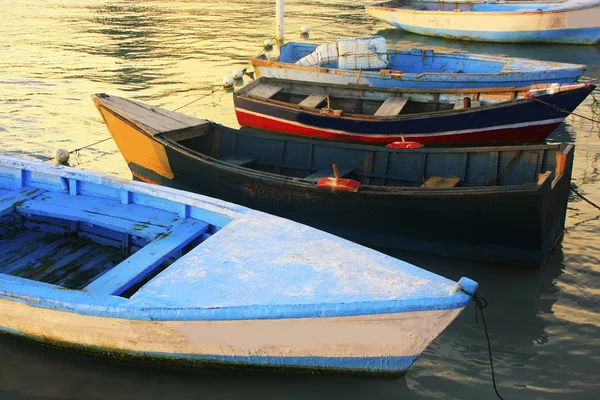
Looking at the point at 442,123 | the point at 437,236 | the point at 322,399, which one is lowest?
the point at 322,399

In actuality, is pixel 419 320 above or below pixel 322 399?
above

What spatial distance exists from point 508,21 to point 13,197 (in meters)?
19.4

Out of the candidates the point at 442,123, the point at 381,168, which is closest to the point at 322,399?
the point at 381,168

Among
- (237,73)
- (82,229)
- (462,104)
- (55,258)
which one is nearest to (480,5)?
(237,73)

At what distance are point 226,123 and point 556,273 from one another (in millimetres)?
8193

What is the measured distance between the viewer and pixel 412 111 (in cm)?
1238

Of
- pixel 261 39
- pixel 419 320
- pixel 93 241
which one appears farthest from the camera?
pixel 261 39

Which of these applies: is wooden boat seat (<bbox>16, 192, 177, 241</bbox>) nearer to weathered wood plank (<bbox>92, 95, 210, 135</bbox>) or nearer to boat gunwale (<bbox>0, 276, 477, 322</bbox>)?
boat gunwale (<bbox>0, 276, 477, 322</bbox>)

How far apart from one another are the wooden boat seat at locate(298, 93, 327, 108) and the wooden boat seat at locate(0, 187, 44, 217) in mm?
5968

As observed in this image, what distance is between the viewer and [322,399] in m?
5.50

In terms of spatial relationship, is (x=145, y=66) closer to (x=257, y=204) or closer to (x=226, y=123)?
(x=226, y=123)

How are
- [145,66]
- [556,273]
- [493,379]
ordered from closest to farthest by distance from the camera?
1. [493,379]
2. [556,273]
3. [145,66]

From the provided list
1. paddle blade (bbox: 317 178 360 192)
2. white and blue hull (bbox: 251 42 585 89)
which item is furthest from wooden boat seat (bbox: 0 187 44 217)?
white and blue hull (bbox: 251 42 585 89)

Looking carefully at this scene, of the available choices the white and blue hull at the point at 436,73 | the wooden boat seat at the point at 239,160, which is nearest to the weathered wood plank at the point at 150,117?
the wooden boat seat at the point at 239,160
